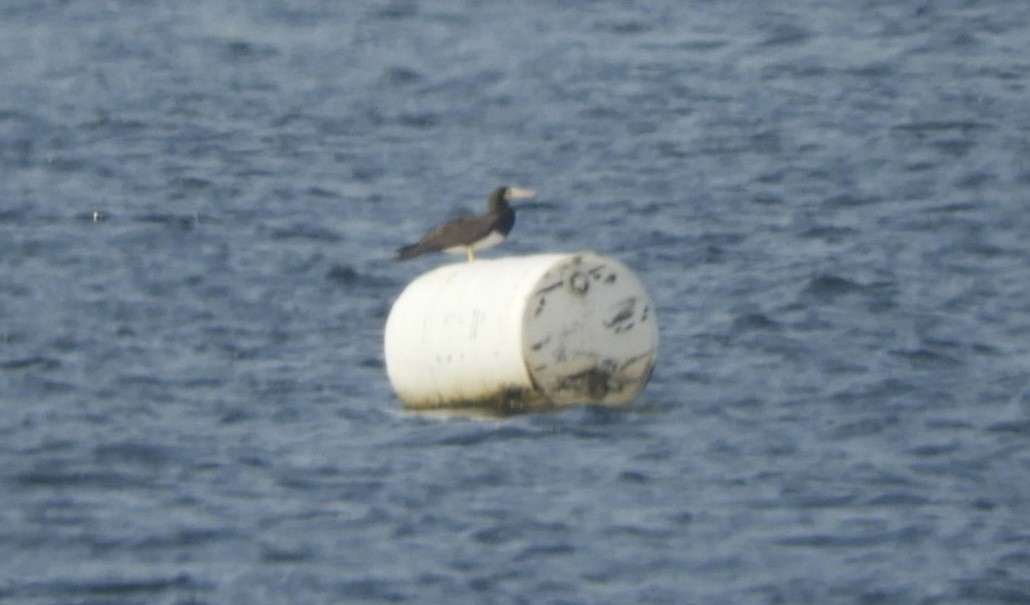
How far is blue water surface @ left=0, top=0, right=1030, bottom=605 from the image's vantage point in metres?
16.9

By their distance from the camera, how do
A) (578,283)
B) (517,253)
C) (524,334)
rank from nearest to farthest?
(524,334), (578,283), (517,253)

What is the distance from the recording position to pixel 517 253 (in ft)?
90.8

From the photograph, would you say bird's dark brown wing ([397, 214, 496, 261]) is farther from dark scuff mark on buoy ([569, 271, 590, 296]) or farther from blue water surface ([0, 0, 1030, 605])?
dark scuff mark on buoy ([569, 271, 590, 296])

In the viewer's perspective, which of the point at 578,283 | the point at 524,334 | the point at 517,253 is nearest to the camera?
the point at 524,334

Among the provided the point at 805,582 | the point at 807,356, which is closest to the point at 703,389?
the point at 807,356

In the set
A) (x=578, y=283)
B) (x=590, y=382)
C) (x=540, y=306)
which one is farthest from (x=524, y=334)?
(x=590, y=382)

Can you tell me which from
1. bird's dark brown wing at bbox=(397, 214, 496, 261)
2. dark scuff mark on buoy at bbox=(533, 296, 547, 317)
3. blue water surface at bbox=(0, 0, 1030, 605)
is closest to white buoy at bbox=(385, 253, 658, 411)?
dark scuff mark on buoy at bbox=(533, 296, 547, 317)

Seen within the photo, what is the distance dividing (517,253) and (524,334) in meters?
8.45

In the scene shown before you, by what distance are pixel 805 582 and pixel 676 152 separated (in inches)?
664

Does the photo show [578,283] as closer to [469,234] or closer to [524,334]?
[524,334]

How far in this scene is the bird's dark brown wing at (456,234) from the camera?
21219 millimetres

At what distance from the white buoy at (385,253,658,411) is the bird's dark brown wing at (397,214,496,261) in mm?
1045

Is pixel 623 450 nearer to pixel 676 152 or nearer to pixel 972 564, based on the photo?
pixel 972 564

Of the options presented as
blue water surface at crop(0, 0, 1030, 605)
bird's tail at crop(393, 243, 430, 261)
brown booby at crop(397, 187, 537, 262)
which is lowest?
blue water surface at crop(0, 0, 1030, 605)
